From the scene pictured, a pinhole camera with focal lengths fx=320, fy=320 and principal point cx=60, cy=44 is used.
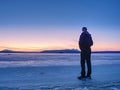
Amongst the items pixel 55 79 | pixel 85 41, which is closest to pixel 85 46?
pixel 85 41

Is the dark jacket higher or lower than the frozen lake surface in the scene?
higher

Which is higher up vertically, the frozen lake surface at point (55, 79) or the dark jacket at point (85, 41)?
the dark jacket at point (85, 41)

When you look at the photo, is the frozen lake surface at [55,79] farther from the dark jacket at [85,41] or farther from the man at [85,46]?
the dark jacket at [85,41]

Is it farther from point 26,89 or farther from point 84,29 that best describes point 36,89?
point 84,29

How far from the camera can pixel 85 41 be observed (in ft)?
42.7

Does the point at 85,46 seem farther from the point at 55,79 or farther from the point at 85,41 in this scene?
the point at 55,79

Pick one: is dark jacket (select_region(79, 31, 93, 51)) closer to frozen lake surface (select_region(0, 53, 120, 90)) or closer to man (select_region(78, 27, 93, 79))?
man (select_region(78, 27, 93, 79))

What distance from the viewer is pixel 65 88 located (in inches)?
379

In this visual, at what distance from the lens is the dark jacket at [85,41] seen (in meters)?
13.0

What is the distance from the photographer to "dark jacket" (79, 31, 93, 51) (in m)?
13.0

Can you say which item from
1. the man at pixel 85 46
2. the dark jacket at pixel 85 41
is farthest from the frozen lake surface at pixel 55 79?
Answer: the dark jacket at pixel 85 41

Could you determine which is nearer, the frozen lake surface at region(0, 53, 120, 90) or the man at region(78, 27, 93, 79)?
the frozen lake surface at region(0, 53, 120, 90)

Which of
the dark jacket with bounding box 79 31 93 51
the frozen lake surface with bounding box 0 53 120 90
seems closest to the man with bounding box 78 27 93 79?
the dark jacket with bounding box 79 31 93 51

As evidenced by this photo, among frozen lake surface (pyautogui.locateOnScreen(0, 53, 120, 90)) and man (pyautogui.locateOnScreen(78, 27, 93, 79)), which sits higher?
man (pyautogui.locateOnScreen(78, 27, 93, 79))
